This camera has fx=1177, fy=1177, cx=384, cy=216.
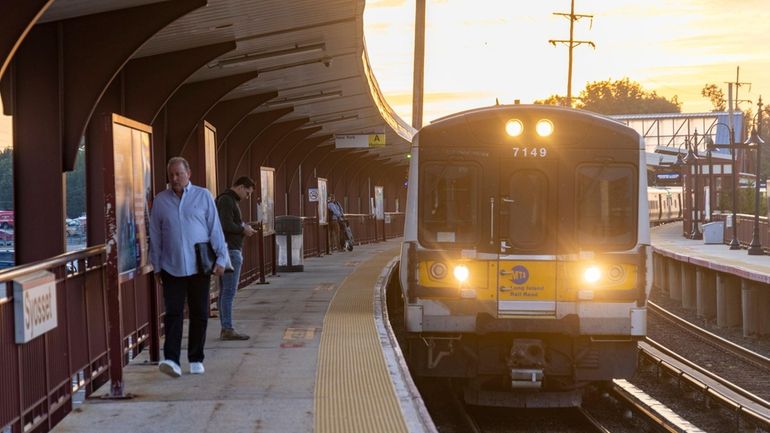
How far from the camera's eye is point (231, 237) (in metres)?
11.8

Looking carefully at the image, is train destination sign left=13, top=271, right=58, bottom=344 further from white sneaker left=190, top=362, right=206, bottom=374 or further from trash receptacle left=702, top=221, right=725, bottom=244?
trash receptacle left=702, top=221, right=725, bottom=244

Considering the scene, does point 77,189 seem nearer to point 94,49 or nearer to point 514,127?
point 94,49

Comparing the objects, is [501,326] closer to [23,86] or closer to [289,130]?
[23,86]

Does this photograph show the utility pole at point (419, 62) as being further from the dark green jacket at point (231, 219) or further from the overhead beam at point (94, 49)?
the overhead beam at point (94, 49)

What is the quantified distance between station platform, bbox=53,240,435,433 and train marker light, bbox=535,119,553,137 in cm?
245

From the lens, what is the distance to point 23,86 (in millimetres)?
9992

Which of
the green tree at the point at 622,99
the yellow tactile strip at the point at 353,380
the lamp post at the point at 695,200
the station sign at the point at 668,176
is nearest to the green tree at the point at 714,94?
the green tree at the point at 622,99

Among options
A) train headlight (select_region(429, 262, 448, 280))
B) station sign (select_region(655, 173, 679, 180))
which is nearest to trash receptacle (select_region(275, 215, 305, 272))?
train headlight (select_region(429, 262, 448, 280))

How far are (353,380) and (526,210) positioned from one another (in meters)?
2.68

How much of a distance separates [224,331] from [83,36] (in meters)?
3.30

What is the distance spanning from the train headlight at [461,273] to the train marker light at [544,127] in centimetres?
144

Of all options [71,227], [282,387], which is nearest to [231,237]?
[71,227]

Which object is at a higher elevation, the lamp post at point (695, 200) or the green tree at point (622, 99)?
the green tree at point (622, 99)

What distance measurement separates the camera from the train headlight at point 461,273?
420 inches
